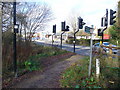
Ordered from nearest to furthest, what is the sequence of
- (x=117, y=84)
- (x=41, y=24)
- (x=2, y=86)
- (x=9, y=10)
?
(x=117, y=84) < (x=2, y=86) < (x=9, y=10) < (x=41, y=24)

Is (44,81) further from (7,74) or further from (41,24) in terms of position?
(41,24)

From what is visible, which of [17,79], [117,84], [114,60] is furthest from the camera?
[114,60]

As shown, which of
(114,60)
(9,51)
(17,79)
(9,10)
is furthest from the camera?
(9,10)

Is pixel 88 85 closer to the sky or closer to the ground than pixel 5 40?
closer to the ground

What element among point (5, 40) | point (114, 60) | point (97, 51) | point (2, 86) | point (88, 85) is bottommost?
point (2, 86)

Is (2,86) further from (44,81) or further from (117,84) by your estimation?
(117,84)

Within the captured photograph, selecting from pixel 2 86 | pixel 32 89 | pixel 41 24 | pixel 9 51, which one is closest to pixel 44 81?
pixel 32 89

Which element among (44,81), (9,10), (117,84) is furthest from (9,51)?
(117,84)

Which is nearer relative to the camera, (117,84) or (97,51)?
(117,84)

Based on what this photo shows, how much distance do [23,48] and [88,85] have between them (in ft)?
15.9

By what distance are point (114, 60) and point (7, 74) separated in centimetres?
538

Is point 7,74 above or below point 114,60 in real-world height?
below

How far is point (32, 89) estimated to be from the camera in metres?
4.15

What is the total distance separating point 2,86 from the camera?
4641 millimetres
